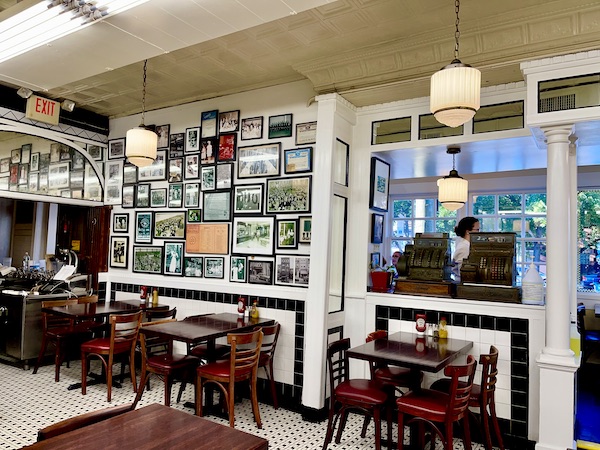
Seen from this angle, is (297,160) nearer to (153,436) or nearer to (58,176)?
(153,436)

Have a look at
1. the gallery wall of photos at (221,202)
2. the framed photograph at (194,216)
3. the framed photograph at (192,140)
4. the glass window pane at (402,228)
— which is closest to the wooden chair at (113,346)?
the gallery wall of photos at (221,202)

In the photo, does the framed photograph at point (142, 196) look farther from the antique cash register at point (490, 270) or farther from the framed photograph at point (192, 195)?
the antique cash register at point (490, 270)

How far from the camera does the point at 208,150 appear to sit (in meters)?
5.81

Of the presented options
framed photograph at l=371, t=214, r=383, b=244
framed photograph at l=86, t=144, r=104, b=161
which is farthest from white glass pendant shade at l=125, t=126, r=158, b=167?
framed photograph at l=371, t=214, r=383, b=244

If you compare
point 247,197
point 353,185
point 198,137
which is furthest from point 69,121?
point 353,185

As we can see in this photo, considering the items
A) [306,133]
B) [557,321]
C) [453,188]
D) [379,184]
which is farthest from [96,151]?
[557,321]

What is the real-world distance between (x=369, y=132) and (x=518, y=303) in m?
2.30

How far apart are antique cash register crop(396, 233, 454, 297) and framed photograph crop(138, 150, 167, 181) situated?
3.55 metres

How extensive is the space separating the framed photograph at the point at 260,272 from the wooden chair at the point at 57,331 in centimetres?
229

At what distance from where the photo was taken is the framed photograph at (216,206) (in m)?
5.62

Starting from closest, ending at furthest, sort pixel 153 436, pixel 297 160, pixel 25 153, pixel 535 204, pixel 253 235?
pixel 153 436
pixel 297 160
pixel 253 235
pixel 25 153
pixel 535 204

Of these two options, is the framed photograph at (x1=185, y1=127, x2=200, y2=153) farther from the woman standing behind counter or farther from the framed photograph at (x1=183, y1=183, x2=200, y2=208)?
the woman standing behind counter

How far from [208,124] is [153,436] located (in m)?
4.56

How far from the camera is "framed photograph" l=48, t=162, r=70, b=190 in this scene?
6.41m
